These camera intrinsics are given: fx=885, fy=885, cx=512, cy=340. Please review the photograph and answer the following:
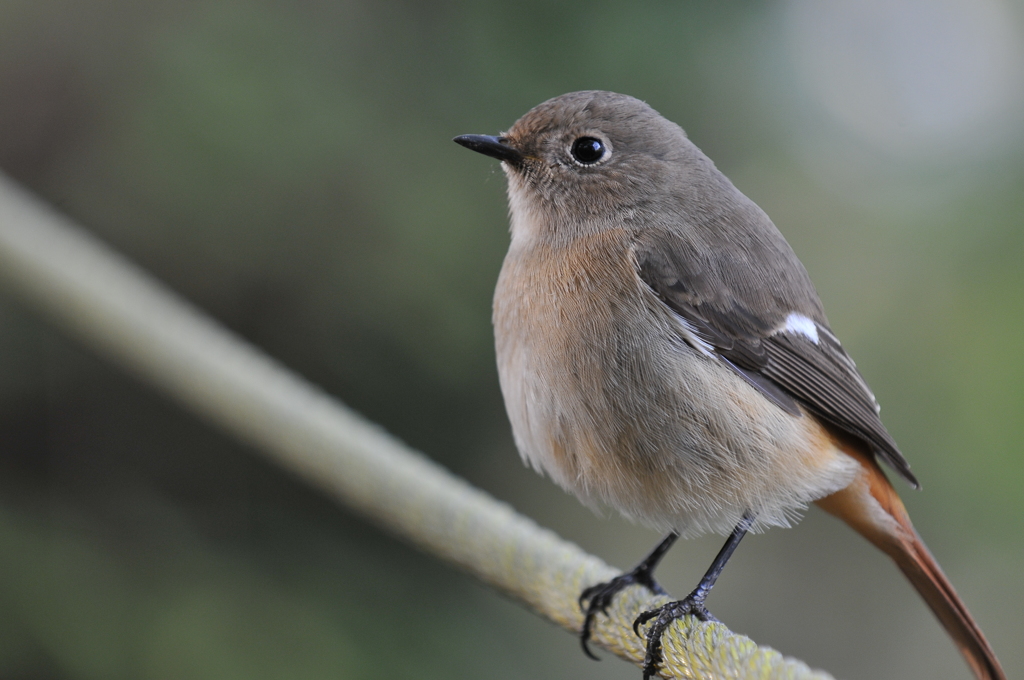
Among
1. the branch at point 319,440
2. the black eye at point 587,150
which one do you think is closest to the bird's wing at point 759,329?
the black eye at point 587,150

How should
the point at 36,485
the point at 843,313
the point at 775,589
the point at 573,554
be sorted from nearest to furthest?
1. the point at 573,554
2. the point at 36,485
3. the point at 843,313
4. the point at 775,589

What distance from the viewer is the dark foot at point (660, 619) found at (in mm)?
1759

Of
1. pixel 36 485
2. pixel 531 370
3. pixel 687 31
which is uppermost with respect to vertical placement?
pixel 687 31

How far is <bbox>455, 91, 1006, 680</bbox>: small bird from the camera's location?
191 centimetres

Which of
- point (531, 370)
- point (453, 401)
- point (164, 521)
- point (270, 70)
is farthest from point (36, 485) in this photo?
point (531, 370)

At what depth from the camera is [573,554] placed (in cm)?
184

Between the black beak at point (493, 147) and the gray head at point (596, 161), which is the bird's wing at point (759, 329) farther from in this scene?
the black beak at point (493, 147)

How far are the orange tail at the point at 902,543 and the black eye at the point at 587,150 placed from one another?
0.93 meters

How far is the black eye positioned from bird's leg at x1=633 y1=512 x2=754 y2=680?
932mm

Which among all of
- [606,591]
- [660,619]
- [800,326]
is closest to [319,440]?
[606,591]

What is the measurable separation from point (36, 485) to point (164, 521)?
47 centimetres

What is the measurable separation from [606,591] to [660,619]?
1.40 feet

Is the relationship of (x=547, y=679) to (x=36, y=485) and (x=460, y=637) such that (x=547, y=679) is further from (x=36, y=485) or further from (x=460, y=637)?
(x=36, y=485)

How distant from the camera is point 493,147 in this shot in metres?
2.18
